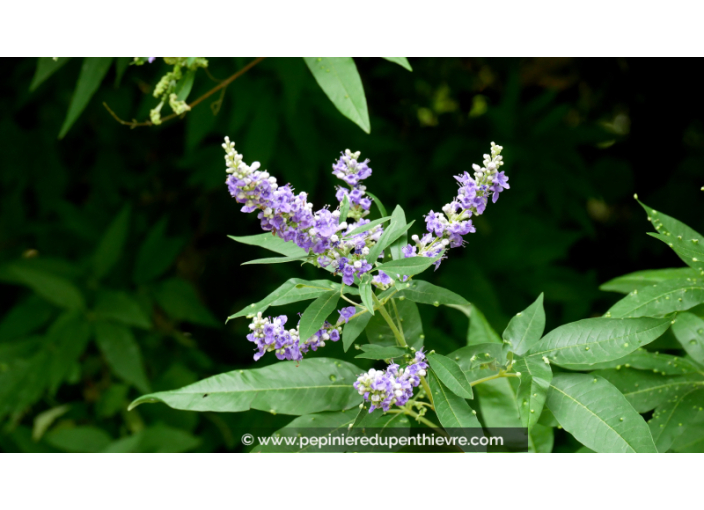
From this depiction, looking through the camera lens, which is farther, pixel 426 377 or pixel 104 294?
pixel 104 294

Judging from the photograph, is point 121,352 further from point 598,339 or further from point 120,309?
point 598,339

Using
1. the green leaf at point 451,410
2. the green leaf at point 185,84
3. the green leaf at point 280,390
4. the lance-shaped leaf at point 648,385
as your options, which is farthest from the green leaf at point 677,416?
the green leaf at point 185,84

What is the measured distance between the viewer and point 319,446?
0.62m

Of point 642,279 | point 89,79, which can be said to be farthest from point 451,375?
point 89,79

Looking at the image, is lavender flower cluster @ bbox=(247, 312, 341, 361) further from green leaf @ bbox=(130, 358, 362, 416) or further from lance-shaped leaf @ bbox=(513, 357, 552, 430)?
lance-shaped leaf @ bbox=(513, 357, 552, 430)

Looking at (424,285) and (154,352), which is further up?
(424,285)

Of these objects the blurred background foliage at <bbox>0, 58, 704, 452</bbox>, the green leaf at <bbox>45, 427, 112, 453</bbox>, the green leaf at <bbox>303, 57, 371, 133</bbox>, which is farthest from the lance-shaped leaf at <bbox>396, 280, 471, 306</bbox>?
the green leaf at <bbox>45, 427, 112, 453</bbox>

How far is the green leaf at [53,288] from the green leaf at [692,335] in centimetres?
113

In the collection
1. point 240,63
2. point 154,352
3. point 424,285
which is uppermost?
point 240,63

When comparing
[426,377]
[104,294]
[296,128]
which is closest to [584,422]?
[426,377]

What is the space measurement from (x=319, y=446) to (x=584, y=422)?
290 mm

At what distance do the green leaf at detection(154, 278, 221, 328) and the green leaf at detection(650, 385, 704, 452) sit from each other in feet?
3.08

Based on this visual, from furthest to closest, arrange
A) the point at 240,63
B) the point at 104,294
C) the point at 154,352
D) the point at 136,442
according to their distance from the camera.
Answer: the point at 154,352, the point at 104,294, the point at 240,63, the point at 136,442

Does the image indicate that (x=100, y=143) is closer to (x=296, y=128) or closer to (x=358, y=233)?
(x=296, y=128)
